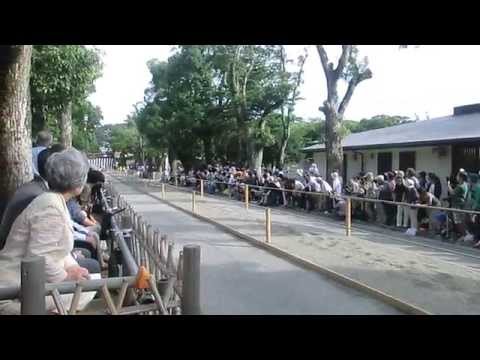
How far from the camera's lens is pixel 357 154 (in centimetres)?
2097

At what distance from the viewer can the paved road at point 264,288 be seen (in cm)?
567

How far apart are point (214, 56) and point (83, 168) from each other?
2838cm

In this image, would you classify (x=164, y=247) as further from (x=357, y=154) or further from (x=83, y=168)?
(x=357, y=154)

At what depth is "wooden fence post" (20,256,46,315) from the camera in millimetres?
2021

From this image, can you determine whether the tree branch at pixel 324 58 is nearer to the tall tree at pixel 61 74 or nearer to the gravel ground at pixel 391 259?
the gravel ground at pixel 391 259

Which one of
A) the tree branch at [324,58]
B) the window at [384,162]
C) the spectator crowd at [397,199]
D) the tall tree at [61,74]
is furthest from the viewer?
the window at [384,162]

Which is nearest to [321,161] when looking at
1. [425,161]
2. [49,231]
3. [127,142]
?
[425,161]

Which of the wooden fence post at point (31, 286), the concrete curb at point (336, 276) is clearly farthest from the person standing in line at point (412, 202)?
the wooden fence post at point (31, 286)

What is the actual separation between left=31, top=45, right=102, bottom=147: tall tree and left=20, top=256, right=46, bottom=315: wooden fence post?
766 cm

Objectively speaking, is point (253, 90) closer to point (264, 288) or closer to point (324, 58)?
point (324, 58)

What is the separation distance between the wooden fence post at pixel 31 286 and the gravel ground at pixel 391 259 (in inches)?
181

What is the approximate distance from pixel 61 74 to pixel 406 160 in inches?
507
